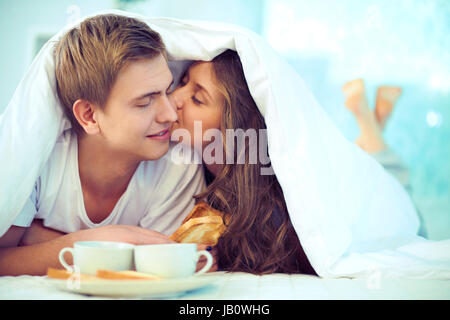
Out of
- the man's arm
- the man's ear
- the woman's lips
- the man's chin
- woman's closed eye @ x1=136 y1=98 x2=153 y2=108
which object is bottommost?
the man's arm

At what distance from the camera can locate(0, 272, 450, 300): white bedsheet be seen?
68 cm

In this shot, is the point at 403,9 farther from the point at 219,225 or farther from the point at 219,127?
the point at 219,225

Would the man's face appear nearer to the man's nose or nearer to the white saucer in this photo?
the man's nose

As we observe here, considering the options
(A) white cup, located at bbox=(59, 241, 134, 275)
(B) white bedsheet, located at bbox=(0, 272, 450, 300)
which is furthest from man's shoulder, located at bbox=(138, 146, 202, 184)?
(A) white cup, located at bbox=(59, 241, 134, 275)

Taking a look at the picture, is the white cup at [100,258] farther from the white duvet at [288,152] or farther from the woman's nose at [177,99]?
the woman's nose at [177,99]

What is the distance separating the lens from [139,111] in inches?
42.6

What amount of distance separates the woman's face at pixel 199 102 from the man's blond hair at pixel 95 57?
0.16 metres

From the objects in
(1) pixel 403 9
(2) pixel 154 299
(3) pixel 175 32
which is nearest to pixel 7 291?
(2) pixel 154 299

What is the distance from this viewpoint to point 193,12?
2773mm

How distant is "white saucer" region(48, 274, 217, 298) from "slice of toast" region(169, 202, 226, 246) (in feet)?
1.25

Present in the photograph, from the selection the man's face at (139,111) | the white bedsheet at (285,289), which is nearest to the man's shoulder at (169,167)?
the man's face at (139,111)

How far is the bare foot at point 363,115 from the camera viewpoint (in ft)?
5.95

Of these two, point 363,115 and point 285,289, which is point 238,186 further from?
point 363,115

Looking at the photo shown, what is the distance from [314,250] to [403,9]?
2105mm
